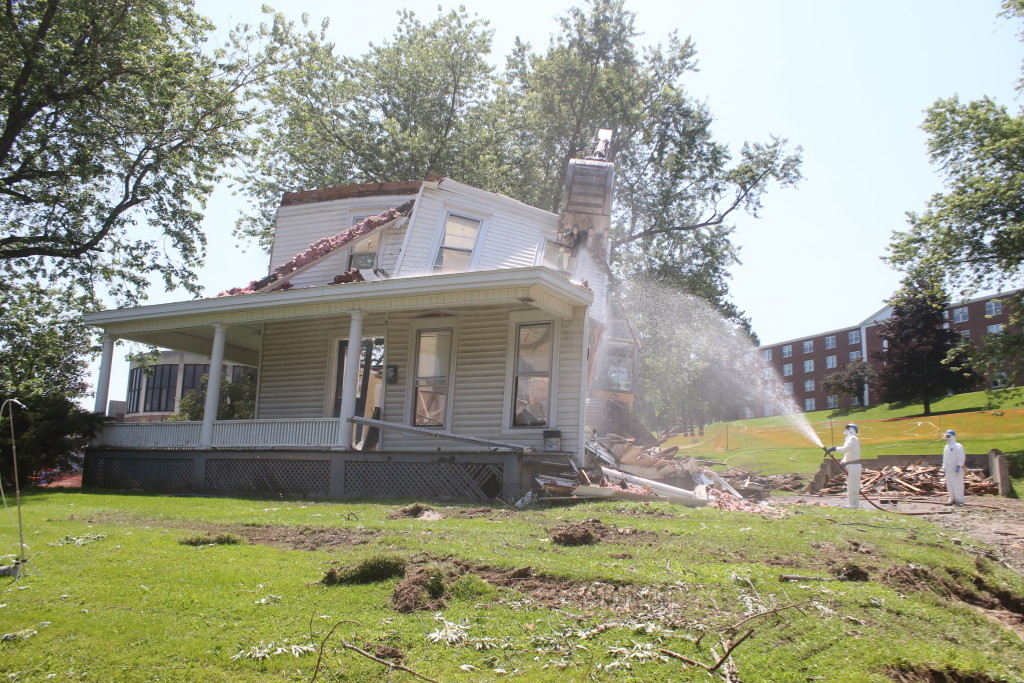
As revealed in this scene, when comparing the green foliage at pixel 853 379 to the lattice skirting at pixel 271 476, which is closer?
the lattice skirting at pixel 271 476

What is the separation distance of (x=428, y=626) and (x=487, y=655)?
62 centimetres

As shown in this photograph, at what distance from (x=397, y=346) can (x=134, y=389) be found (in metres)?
39.8

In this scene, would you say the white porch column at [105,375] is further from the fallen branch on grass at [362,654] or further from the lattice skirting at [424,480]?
the fallen branch on grass at [362,654]

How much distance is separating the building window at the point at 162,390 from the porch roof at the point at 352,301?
30932mm

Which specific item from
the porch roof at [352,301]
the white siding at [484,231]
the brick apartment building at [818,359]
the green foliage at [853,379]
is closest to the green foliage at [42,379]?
the porch roof at [352,301]

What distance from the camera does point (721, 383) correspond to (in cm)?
6247

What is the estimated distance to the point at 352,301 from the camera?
14375 millimetres

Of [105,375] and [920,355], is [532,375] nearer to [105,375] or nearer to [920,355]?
[105,375]

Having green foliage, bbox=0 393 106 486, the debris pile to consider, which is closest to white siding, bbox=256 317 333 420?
green foliage, bbox=0 393 106 486

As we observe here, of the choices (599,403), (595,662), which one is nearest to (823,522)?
(595,662)

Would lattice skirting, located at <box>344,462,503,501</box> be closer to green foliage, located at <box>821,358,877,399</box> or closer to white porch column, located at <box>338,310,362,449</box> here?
white porch column, located at <box>338,310,362,449</box>

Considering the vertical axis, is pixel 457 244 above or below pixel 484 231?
below

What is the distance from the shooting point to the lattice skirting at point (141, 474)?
15.6 metres

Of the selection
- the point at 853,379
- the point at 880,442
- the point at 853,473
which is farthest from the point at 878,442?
the point at 853,379
